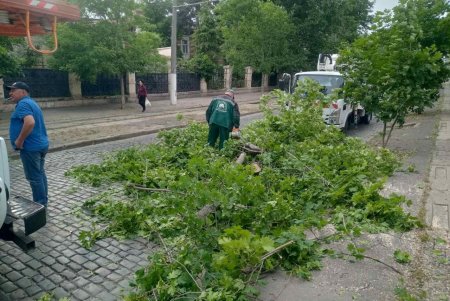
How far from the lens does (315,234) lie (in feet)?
Answer: 13.4

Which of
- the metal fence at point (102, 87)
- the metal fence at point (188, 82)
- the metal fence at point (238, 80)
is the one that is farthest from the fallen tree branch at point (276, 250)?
the metal fence at point (238, 80)

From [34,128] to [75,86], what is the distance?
15763mm

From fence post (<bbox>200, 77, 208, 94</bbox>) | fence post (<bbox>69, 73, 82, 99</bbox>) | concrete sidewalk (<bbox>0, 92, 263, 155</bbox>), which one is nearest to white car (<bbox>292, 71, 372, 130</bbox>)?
concrete sidewalk (<bbox>0, 92, 263, 155</bbox>)

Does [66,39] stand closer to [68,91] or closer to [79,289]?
[68,91]

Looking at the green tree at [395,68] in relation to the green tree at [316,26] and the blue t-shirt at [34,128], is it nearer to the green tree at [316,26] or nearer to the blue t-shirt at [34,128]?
the blue t-shirt at [34,128]

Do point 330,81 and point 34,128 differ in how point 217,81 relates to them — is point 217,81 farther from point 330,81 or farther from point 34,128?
point 34,128

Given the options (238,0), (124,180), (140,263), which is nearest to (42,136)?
(124,180)

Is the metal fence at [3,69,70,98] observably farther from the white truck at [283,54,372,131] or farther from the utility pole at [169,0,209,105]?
the white truck at [283,54,372,131]

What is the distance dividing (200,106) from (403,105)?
579 inches


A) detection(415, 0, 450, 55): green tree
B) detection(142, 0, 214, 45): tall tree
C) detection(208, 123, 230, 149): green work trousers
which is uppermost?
detection(142, 0, 214, 45): tall tree

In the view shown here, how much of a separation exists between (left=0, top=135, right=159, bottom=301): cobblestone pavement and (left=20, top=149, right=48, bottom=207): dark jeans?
330 mm

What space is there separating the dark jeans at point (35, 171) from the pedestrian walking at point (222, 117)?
11.4 feet

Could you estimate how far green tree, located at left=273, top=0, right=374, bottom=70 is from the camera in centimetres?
2749

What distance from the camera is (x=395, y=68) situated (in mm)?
7668
